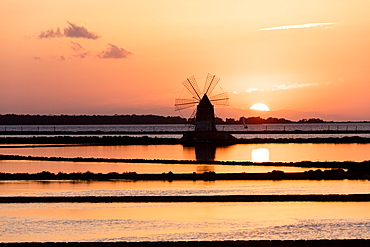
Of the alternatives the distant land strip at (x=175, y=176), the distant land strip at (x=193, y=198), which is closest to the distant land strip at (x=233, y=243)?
the distant land strip at (x=193, y=198)

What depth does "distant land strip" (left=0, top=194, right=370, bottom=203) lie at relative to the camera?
20.0m

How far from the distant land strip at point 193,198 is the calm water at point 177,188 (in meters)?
1.26

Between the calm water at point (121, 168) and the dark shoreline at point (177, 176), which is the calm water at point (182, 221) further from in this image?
the calm water at point (121, 168)

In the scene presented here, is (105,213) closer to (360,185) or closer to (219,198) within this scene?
(219,198)

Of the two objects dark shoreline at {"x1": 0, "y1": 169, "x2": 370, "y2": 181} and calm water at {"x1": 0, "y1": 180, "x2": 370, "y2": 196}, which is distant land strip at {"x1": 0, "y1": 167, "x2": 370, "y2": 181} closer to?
dark shoreline at {"x1": 0, "y1": 169, "x2": 370, "y2": 181}

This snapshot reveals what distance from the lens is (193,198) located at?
2028 cm

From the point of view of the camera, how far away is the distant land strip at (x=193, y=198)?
65.5 feet

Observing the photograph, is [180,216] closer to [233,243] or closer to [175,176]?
[233,243]

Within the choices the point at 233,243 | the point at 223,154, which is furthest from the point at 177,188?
the point at 223,154

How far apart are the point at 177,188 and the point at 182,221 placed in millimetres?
6817

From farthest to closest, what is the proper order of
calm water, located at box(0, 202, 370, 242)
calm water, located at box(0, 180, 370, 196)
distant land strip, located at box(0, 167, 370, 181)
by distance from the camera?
distant land strip, located at box(0, 167, 370, 181), calm water, located at box(0, 180, 370, 196), calm water, located at box(0, 202, 370, 242)

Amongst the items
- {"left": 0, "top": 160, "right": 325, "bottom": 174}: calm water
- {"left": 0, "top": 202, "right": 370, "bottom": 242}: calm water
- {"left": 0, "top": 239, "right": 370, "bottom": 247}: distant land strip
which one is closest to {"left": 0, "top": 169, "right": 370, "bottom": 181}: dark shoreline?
{"left": 0, "top": 160, "right": 325, "bottom": 174}: calm water

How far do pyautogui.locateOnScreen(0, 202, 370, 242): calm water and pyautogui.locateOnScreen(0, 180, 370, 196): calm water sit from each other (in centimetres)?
246

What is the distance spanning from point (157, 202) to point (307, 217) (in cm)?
487
